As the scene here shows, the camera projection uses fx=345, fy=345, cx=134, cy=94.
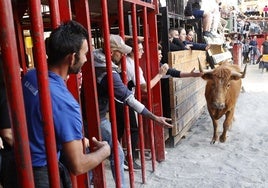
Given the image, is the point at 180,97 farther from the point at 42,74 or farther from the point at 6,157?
the point at 42,74

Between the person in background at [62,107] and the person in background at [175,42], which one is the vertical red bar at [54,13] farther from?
the person in background at [175,42]

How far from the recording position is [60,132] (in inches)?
60.5

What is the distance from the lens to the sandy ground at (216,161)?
4059 millimetres

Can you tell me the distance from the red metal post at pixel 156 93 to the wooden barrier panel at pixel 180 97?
0.56 m

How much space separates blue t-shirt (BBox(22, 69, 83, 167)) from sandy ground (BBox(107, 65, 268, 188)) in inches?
99.0

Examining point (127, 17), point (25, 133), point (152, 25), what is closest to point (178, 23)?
point (127, 17)

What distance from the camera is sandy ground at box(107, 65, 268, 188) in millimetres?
4059

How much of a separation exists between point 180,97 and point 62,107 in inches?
159

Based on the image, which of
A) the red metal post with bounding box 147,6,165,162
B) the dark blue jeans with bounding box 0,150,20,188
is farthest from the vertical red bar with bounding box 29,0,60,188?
the red metal post with bounding box 147,6,165,162

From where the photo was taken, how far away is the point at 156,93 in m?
4.59

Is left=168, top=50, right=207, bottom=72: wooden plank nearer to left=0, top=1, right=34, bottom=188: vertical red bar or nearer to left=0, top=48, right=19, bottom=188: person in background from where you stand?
left=0, top=48, right=19, bottom=188: person in background

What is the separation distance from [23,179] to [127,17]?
3.96 meters

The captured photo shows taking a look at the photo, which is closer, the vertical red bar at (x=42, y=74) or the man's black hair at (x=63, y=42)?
the vertical red bar at (x=42, y=74)

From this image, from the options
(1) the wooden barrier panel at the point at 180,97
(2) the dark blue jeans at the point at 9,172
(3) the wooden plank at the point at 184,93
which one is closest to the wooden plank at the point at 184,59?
(1) the wooden barrier panel at the point at 180,97
